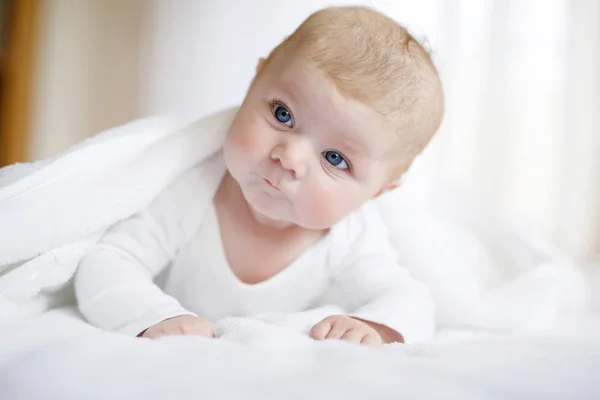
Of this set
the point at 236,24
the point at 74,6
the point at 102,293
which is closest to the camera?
the point at 102,293

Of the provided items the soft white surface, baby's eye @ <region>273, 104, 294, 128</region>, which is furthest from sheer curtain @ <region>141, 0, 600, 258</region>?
the soft white surface

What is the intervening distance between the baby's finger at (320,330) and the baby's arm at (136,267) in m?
0.17

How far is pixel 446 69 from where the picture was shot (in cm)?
204

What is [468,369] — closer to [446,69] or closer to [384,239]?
[384,239]

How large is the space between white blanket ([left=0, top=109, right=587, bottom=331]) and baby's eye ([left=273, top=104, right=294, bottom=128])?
0.56ft

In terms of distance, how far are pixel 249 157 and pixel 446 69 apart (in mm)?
1394

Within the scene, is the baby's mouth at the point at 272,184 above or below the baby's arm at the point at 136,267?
above

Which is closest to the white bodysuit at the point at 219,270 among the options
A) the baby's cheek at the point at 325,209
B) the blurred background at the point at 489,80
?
the baby's cheek at the point at 325,209

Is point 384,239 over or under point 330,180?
under

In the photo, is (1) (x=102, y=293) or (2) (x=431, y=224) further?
(2) (x=431, y=224)

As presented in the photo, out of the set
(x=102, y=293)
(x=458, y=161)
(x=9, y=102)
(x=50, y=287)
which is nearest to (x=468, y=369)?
(x=102, y=293)

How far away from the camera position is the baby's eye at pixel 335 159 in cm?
84

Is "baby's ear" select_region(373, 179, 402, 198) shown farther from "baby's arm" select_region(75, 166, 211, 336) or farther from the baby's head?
"baby's arm" select_region(75, 166, 211, 336)

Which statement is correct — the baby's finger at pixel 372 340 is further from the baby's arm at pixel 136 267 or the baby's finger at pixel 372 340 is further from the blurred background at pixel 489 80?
the blurred background at pixel 489 80
